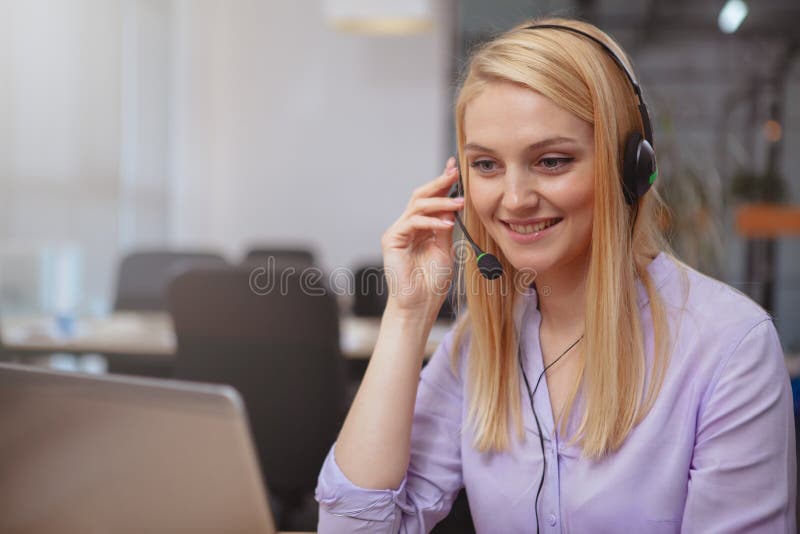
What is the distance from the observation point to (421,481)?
113cm

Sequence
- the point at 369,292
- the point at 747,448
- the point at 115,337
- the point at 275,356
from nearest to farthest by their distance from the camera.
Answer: the point at 747,448, the point at 275,356, the point at 115,337, the point at 369,292

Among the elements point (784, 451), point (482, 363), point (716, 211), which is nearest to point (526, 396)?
point (482, 363)

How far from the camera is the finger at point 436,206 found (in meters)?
1.18

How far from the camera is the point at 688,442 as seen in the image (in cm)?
98

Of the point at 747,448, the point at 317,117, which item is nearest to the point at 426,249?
the point at 747,448

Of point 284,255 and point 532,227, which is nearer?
point 532,227

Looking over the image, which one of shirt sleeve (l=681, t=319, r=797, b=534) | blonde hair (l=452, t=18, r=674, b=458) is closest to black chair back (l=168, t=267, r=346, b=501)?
blonde hair (l=452, t=18, r=674, b=458)

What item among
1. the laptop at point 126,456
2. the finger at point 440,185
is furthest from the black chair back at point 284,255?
the laptop at point 126,456

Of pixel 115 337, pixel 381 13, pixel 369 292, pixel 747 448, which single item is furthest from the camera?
pixel 381 13

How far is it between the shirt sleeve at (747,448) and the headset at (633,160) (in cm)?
23

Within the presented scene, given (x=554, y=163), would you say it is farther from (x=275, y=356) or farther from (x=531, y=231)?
(x=275, y=356)

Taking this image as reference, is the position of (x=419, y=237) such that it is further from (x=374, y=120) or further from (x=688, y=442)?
(x=374, y=120)

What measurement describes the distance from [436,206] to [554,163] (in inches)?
8.4

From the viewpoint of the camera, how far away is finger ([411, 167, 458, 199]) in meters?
1.19
